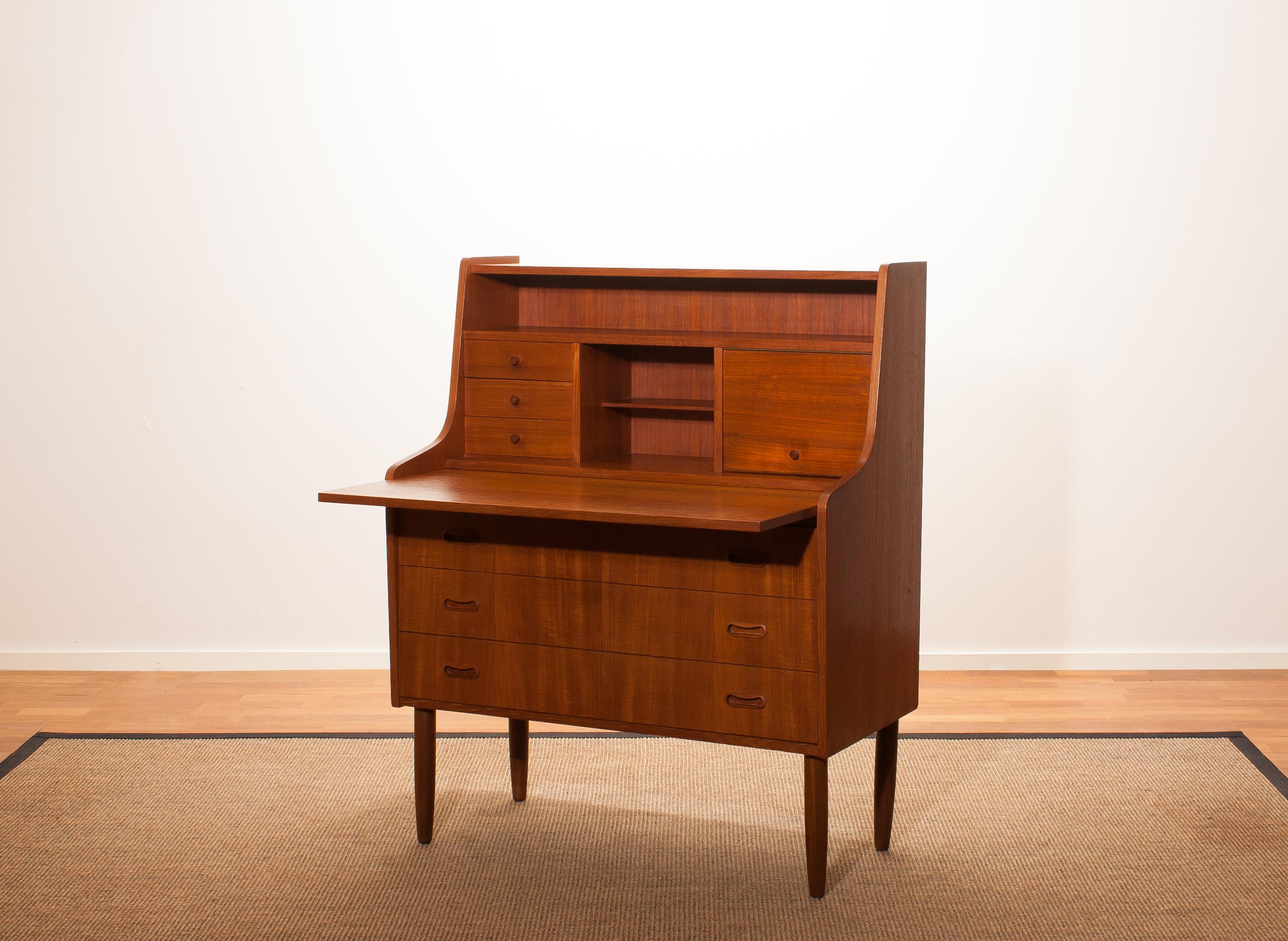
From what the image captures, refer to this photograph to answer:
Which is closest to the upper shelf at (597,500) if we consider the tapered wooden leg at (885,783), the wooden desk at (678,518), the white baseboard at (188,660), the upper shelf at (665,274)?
the wooden desk at (678,518)

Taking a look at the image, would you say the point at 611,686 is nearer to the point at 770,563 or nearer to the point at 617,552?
the point at 617,552

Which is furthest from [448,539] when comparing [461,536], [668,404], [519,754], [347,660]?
[347,660]

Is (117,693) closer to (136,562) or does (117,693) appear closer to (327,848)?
(136,562)

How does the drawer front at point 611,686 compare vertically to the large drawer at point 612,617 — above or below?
below

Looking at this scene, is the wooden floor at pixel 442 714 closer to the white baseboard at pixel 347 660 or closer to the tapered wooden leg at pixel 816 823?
the white baseboard at pixel 347 660

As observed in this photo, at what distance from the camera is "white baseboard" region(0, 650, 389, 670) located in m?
4.44

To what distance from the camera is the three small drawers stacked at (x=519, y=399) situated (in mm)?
3018

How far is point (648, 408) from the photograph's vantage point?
304 centimetres

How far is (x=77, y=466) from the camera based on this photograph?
14.6 ft

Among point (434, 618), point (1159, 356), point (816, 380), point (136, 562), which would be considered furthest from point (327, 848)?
point (1159, 356)

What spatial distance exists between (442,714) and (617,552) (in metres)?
1.45

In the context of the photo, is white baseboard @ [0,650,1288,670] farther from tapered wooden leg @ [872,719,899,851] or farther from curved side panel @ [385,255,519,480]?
curved side panel @ [385,255,519,480]

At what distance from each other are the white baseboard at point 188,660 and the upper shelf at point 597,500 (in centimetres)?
167

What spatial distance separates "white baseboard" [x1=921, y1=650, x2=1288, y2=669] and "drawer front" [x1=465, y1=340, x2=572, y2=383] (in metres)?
1.84
